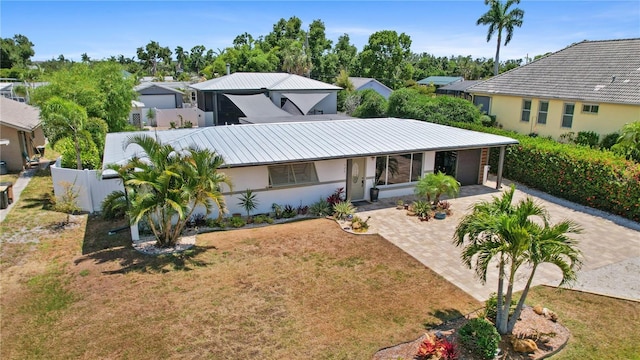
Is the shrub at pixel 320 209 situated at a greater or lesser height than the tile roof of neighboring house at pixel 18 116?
lesser

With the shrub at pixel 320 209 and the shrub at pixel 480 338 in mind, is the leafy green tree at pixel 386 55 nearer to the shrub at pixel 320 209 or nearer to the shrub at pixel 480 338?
the shrub at pixel 320 209

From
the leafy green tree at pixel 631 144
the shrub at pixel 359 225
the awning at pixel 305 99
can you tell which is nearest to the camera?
the shrub at pixel 359 225

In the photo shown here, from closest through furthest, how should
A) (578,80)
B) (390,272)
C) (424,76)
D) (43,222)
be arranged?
(390,272)
(43,222)
(578,80)
(424,76)

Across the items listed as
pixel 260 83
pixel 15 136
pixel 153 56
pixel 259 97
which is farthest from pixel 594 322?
pixel 153 56

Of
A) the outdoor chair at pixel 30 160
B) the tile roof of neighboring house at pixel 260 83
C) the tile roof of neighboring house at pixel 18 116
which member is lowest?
the outdoor chair at pixel 30 160

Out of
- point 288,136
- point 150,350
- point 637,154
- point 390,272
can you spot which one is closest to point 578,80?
point 637,154

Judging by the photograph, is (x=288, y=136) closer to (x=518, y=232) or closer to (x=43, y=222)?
(x=43, y=222)

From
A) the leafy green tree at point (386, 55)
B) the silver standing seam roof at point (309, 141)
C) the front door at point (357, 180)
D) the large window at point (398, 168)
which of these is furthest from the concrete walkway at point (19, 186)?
the leafy green tree at point (386, 55)
